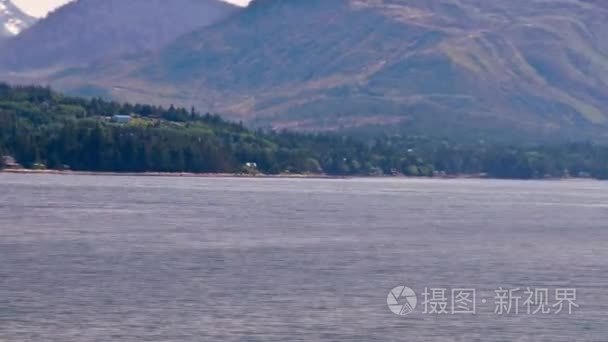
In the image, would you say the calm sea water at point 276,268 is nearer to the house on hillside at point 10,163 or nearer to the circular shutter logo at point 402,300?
the circular shutter logo at point 402,300

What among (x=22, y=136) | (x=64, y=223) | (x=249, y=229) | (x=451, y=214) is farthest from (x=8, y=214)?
(x=22, y=136)

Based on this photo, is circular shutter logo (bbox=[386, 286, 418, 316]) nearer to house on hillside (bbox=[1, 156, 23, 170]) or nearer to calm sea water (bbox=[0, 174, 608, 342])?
calm sea water (bbox=[0, 174, 608, 342])

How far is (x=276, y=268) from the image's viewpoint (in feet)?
247

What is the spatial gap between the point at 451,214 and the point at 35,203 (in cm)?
3120

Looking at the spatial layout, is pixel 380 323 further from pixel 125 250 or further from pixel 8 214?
pixel 8 214

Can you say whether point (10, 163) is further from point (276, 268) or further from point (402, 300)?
point (402, 300)

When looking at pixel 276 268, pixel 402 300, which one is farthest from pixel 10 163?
pixel 402 300

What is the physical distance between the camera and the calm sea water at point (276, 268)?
2240 inches

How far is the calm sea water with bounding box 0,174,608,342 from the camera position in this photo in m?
56.9

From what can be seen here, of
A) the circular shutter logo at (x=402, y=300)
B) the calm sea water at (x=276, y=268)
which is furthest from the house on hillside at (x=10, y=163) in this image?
Result: the circular shutter logo at (x=402, y=300)

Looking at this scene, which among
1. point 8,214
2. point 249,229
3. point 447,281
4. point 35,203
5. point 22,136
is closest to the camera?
point 447,281

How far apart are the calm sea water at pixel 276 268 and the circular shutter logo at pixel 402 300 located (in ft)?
1.41

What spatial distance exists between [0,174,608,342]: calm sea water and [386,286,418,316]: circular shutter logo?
1.41ft

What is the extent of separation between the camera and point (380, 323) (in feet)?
190
